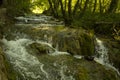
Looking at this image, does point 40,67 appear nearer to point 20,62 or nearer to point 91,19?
point 20,62

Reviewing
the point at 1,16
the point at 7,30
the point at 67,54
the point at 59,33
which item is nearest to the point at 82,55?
the point at 67,54

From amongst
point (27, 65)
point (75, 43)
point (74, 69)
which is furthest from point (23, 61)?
point (75, 43)

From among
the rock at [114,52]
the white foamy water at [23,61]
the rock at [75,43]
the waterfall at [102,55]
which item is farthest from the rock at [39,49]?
the rock at [114,52]

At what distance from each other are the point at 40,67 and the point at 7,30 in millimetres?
5115

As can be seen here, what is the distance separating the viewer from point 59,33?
12.4 metres

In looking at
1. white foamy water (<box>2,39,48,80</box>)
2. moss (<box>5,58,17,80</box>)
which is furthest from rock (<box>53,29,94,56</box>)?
moss (<box>5,58,17,80</box>)

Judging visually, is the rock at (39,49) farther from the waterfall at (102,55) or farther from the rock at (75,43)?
the waterfall at (102,55)

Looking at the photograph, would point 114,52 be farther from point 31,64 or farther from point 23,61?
point 23,61

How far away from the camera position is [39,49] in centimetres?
1042

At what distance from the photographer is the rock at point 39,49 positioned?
10.3 meters

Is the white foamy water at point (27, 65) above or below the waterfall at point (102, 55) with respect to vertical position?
above

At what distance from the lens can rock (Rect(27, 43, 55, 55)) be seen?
10.3 m

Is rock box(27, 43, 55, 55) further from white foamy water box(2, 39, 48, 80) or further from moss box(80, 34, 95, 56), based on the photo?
moss box(80, 34, 95, 56)

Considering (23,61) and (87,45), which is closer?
(23,61)
